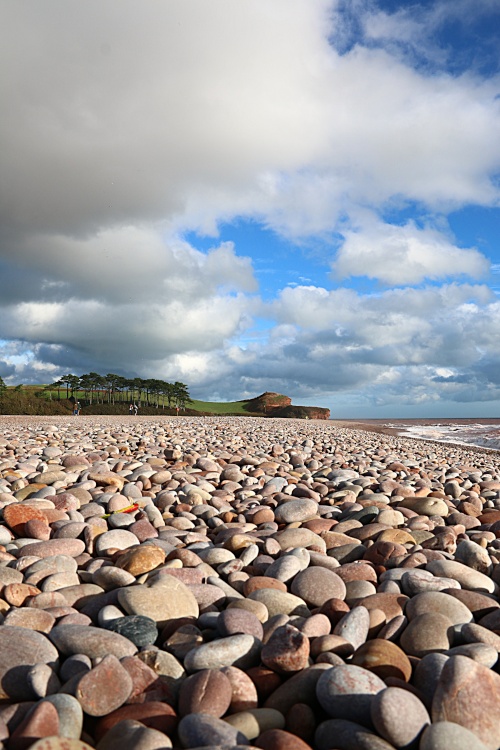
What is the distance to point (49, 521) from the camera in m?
3.70

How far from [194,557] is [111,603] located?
721 mm

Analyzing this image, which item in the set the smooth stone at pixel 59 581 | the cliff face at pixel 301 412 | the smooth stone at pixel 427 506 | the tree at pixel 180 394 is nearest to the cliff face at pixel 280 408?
the cliff face at pixel 301 412

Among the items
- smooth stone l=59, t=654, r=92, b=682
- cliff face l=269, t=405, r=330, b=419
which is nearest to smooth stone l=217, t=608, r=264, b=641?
smooth stone l=59, t=654, r=92, b=682

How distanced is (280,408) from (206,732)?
198 feet

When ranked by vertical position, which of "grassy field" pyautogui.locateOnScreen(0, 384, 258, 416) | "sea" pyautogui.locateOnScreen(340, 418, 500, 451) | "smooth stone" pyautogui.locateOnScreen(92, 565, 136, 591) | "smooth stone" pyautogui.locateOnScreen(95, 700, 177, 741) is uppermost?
"grassy field" pyautogui.locateOnScreen(0, 384, 258, 416)

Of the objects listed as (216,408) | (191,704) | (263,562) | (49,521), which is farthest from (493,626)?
(216,408)

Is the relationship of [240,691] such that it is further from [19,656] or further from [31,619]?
[31,619]

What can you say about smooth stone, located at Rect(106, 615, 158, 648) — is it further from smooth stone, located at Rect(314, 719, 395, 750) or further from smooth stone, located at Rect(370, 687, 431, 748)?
smooth stone, located at Rect(370, 687, 431, 748)

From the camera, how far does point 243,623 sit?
85.4 inches

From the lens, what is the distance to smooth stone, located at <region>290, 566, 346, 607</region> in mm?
2623

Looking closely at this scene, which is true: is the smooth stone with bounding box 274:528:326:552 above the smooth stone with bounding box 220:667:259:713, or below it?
above

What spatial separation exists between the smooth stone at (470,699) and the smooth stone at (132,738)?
0.88 metres

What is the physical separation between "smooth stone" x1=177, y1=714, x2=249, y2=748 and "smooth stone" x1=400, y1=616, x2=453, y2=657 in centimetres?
96

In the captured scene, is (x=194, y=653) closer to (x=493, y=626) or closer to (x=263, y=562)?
(x=263, y=562)
